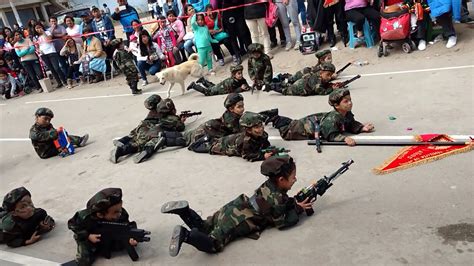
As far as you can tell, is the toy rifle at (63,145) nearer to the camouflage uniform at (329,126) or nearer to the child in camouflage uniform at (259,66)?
the child in camouflage uniform at (259,66)

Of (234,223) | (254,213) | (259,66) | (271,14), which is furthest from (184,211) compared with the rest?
(271,14)

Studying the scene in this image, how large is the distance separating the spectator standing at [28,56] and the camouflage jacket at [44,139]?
702 centimetres

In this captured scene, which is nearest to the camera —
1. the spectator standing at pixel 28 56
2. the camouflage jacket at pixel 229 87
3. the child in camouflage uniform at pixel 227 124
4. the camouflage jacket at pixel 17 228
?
the camouflage jacket at pixel 17 228

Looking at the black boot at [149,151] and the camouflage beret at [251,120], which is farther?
the black boot at [149,151]

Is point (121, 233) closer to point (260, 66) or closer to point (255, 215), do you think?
point (255, 215)

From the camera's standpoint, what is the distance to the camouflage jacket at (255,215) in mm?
3629

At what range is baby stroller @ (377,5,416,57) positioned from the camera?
8.05m

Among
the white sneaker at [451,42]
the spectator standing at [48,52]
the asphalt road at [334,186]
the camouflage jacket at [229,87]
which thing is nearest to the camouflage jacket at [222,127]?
the asphalt road at [334,186]

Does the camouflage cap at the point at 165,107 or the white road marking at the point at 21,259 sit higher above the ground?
the camouflage cap at the point at 165,107

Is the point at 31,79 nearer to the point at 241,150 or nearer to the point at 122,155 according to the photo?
the point at 122,155

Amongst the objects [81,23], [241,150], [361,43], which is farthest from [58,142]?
[81,23]

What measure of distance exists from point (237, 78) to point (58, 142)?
3.30 meters

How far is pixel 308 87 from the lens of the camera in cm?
724

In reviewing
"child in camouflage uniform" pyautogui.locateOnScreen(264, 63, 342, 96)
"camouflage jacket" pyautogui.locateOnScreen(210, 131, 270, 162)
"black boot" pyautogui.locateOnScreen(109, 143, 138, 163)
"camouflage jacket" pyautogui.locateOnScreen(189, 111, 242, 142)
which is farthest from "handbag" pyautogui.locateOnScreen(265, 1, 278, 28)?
"camouflage jacket" pyautogui.locateOnScreen(210, 131, 270, 162)
